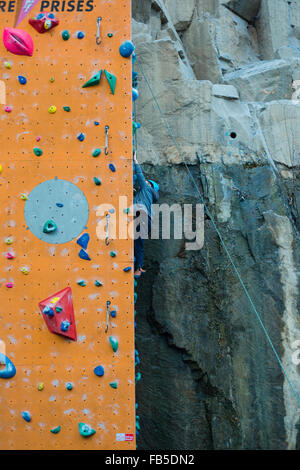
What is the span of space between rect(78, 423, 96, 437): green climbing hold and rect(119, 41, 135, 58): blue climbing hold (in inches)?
182

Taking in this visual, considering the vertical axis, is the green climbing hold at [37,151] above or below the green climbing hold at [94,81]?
below

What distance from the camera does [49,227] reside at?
686 centimetres

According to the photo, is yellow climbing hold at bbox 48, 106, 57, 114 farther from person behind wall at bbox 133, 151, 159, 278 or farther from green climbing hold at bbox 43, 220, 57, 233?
green climbing hold at bbox 43, 220, 57, 233

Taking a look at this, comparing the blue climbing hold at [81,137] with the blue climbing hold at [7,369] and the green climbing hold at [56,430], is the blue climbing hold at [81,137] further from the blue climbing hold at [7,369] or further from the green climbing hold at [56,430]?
the green climbing hold at [56,430]

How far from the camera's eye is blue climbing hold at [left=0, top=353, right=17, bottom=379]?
6516 mm

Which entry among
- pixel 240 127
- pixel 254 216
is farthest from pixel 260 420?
pixel 240 127

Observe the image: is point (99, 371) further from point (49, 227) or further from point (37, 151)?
point (37, 151)

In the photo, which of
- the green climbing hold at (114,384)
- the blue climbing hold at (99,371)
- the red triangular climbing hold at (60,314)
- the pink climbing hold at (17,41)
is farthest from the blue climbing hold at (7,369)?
the pink climbing hold at (17,41)

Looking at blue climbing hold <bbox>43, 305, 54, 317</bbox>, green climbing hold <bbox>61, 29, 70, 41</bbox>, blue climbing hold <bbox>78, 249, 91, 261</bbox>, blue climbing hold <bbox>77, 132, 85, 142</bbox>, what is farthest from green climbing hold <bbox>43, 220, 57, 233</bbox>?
green climbing hold <bbox>61, 29, 70, 41</bbox>

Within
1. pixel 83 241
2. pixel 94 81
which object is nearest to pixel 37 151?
pixel 94 81

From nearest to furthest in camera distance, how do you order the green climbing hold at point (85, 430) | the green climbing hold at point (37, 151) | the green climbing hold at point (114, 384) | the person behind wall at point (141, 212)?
the green climbing hold at point (85, 430) < the green climbing hold at point (114, 384) < the green climbing hold at point (37, 151) < the person behind wall at point (141, 212)

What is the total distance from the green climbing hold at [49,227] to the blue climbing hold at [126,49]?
237cm

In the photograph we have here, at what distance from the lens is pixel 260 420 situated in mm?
7777

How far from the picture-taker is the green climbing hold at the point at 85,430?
20.9ft
